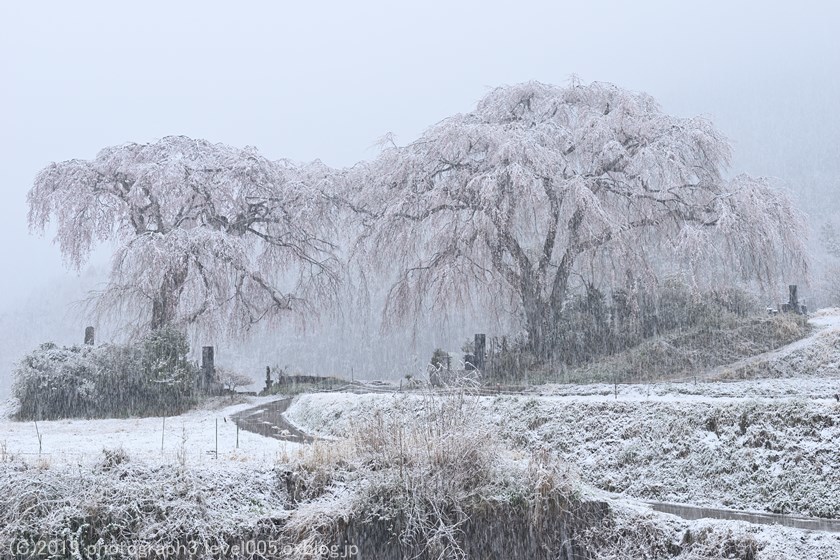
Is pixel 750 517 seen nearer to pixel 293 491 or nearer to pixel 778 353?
pixel 293 491

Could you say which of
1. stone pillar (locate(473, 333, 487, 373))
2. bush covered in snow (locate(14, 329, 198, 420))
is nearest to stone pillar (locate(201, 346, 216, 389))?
bush covered in snow (locate(14, 329, 198, 420))

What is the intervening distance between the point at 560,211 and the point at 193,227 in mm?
11038

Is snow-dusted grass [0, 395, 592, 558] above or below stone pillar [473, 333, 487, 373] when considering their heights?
below

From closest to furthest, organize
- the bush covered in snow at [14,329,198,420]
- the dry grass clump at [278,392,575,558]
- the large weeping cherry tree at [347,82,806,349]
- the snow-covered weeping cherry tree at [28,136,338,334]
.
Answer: the dry grass clump at [278,392,575,558]
the bush covered in snow at [14,329,198,420]
the large weeping cherry tree at [347,82,806,349]
the snow-covered weeping cherry tree at [28,136,338,334]

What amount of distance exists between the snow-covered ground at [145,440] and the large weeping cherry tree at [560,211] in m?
6.91

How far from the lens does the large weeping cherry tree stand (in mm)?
19609

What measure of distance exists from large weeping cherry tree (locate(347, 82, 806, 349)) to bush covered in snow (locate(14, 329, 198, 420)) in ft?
20.1

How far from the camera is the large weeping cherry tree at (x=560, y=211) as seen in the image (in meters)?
19.6

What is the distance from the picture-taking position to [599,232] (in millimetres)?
19891

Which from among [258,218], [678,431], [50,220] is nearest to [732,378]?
[678,431]

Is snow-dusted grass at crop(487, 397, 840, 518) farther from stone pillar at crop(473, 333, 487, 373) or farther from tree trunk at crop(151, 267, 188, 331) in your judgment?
tree trunk at crop(151, 267, 188, 331)

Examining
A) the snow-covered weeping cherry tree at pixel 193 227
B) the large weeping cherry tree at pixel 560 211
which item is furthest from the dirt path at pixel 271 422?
the large weeping cherry tree at pixel 560 211

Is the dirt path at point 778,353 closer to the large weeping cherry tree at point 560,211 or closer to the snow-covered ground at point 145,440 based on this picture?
the large weeping cherry tree at point 560,211

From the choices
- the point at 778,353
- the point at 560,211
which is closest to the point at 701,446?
the point at 778,353
